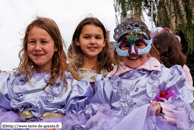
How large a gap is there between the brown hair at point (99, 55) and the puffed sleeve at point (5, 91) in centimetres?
92

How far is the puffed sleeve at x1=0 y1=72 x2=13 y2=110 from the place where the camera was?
2.29 meters

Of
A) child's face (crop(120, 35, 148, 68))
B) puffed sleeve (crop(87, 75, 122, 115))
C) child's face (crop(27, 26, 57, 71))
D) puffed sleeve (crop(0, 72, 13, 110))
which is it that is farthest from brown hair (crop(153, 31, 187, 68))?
puffed sleeve (crop(0, 72, 13, 110))

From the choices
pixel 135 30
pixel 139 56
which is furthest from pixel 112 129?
pixel 135 30

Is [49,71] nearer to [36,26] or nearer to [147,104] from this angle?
[36,26]

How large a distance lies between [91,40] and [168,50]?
1129 millimetres

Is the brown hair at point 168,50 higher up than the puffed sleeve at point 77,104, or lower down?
higher up

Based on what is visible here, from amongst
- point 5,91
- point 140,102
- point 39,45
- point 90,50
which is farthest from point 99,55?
point 5,91

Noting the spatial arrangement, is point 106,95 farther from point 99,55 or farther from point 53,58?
point 99,55

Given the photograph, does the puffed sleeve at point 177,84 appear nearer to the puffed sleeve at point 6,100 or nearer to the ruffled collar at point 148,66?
the ruffled collar at point 148,66

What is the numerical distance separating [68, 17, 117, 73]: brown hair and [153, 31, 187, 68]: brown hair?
28.3 inches

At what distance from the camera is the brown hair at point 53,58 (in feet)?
7.98

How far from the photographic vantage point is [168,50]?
322cm

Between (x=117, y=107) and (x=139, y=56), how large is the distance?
0.62m

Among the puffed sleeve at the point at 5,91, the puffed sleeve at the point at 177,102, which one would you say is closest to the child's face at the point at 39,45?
the puffed sleeve at the point at 5,91
